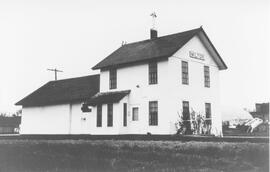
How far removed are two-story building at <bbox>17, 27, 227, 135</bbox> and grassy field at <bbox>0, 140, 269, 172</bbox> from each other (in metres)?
9.01

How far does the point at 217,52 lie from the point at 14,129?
219 ft

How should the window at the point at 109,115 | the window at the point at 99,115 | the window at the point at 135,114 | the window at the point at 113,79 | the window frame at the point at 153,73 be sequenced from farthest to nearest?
the window at the point at 113,79 → the window at the point at 99,115 → the window at the point at 109,115 → the window at the point at 135,114 → the window frame at the point at 153,73

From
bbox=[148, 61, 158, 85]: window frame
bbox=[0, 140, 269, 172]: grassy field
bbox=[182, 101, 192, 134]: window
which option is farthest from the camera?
bbox=[148, 61, 158, 85]: window frame

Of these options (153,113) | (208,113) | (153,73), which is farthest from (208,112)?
(153,73)

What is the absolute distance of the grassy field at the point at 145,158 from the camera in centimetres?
1552

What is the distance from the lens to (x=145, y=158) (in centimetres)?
1692

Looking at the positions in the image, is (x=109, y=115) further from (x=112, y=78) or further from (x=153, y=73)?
(x=153, y=73)

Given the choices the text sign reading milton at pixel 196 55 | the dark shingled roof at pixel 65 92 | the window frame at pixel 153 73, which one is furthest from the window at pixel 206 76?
the dark shingled roof at pixel 65 92

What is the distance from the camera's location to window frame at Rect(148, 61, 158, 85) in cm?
2881

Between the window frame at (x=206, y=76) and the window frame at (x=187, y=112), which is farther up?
the window frame at (x=206, y=76)

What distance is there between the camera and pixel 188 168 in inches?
588

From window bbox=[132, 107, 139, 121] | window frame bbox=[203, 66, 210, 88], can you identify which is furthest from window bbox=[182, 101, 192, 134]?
window bbox=[132, 107, 139, 121]

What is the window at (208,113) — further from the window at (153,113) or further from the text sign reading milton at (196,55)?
the window at (153,113)

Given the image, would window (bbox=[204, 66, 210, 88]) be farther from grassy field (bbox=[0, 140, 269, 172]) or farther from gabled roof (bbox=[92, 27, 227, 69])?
grassy field (bbox=[0, 140, 269, 172])
